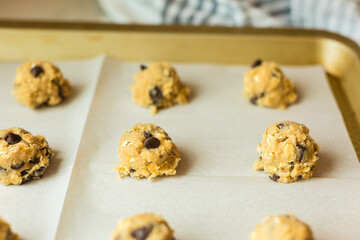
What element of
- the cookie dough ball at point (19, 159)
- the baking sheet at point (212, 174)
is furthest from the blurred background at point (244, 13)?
the cookie dough ball at point (19, 159)

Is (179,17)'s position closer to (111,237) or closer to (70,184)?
(70,184)

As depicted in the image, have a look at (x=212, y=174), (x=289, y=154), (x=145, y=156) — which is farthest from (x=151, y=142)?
(x=289, y=154)

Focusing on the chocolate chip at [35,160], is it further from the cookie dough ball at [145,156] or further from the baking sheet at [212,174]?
the cookie dough ball at [145,156]

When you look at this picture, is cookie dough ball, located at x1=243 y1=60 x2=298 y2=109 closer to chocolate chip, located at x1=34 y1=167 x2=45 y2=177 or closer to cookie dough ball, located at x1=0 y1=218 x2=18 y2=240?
chocolate chip, located at x1=34 y1=167 x2=45 y2=177

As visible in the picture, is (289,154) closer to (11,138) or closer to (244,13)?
(11,138)

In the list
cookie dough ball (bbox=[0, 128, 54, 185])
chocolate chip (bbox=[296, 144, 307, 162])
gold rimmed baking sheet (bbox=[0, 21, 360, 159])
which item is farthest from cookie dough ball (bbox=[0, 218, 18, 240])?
gold rimmed baking sheet (bbox=[0, 21, 360, 159])
